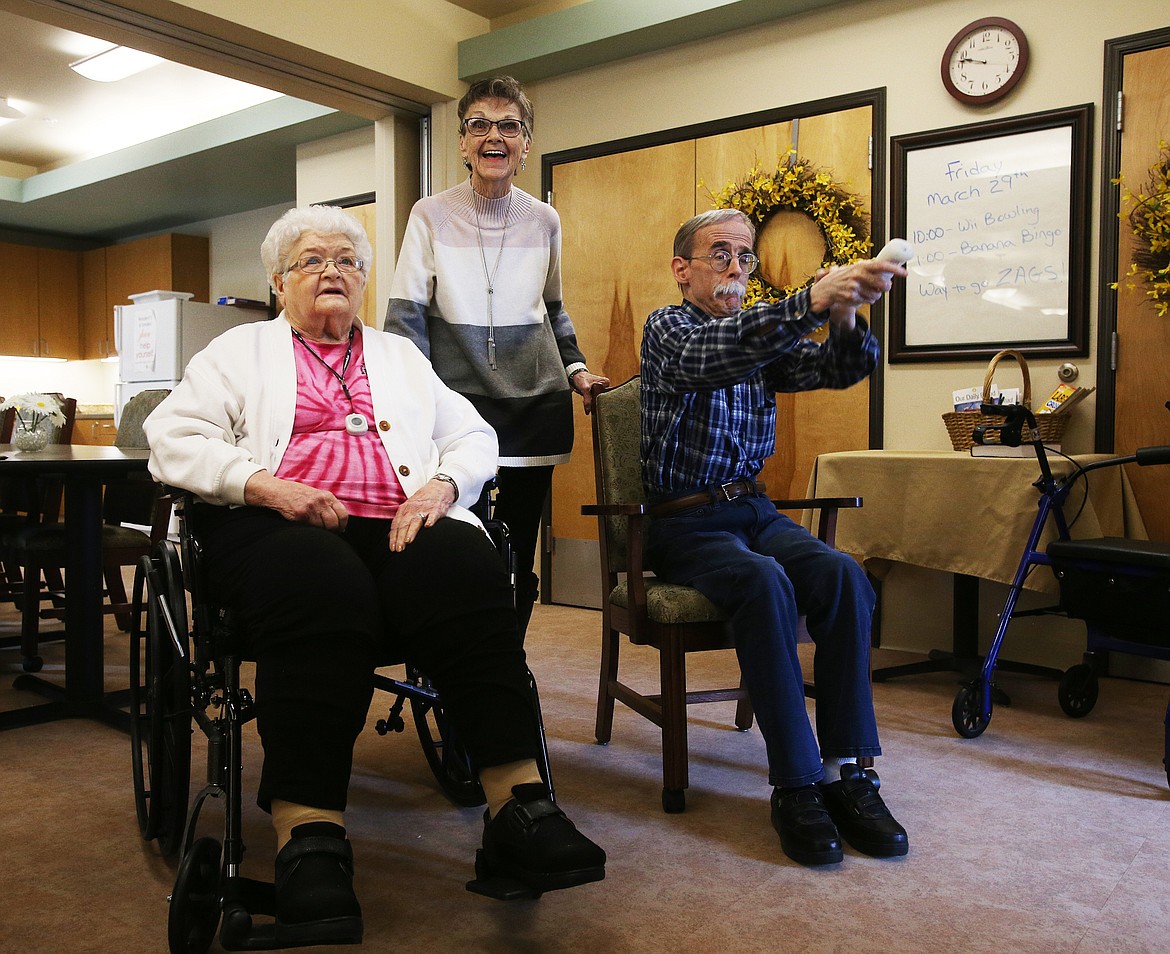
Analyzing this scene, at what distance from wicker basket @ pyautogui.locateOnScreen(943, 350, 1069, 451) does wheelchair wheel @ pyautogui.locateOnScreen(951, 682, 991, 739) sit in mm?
819

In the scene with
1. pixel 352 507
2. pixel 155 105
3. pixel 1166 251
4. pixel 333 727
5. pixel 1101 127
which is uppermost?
pixel 155 105

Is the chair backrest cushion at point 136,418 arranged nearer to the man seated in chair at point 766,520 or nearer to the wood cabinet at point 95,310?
the man seated in chair at point 766,520

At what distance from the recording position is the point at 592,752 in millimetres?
2441

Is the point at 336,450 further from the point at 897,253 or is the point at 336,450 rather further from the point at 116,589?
the point at 116,589

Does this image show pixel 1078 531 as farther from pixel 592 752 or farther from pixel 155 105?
pixel 155 105

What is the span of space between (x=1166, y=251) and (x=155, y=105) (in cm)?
546

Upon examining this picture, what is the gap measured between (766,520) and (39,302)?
7.87m

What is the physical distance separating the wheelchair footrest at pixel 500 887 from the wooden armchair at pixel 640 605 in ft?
2.20

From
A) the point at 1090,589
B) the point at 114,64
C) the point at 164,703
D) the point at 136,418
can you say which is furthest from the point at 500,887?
the point at 114,64

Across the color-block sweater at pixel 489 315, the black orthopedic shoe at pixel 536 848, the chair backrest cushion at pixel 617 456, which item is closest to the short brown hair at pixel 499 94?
the color-block sweater at pixel 489 315

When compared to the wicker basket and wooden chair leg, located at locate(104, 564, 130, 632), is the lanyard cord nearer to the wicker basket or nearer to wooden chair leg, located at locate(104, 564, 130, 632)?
the wicker basket

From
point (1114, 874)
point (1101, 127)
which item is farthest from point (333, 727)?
point (1101, 127)

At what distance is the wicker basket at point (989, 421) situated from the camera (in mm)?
3092

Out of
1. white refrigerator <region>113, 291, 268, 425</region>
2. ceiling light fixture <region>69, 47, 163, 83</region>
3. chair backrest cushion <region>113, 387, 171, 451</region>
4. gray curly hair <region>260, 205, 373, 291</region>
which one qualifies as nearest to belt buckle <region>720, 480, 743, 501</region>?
gray curly hair <region>260, 205, 373, 291</region>
